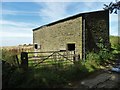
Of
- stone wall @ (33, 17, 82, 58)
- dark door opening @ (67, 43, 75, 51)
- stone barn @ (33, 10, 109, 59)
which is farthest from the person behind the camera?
dark door opening @ (67, 43, 75, 51)

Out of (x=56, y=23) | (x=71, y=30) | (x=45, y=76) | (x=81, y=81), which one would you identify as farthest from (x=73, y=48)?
(x=45, y=76)

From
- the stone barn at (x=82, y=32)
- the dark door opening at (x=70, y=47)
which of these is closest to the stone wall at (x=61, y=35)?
the stone barn at (x=82, y=32)

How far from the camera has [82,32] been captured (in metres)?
14.9

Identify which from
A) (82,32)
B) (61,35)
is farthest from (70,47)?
(82,32)

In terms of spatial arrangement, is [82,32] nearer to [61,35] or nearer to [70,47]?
[70,47]

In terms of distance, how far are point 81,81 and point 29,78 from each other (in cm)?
311

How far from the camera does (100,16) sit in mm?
16062

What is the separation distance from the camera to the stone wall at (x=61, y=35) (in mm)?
15305

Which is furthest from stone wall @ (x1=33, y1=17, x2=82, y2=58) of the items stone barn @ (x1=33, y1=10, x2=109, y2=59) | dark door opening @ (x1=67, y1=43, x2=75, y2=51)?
dark door opening @ (x1=67, y1=43, x2=75, y2=51)

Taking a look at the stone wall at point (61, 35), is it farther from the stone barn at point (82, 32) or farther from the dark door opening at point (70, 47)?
the dark door opening at point (70, 47)

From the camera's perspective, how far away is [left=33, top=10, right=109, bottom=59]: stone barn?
14.9 metres

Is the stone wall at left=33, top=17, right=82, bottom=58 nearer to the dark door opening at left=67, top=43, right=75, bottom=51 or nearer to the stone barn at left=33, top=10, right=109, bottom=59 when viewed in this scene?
the stone barn at left=33, top=10, right=109, bottom=59

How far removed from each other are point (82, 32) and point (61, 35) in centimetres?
352

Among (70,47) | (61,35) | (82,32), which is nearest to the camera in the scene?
(82,32)
